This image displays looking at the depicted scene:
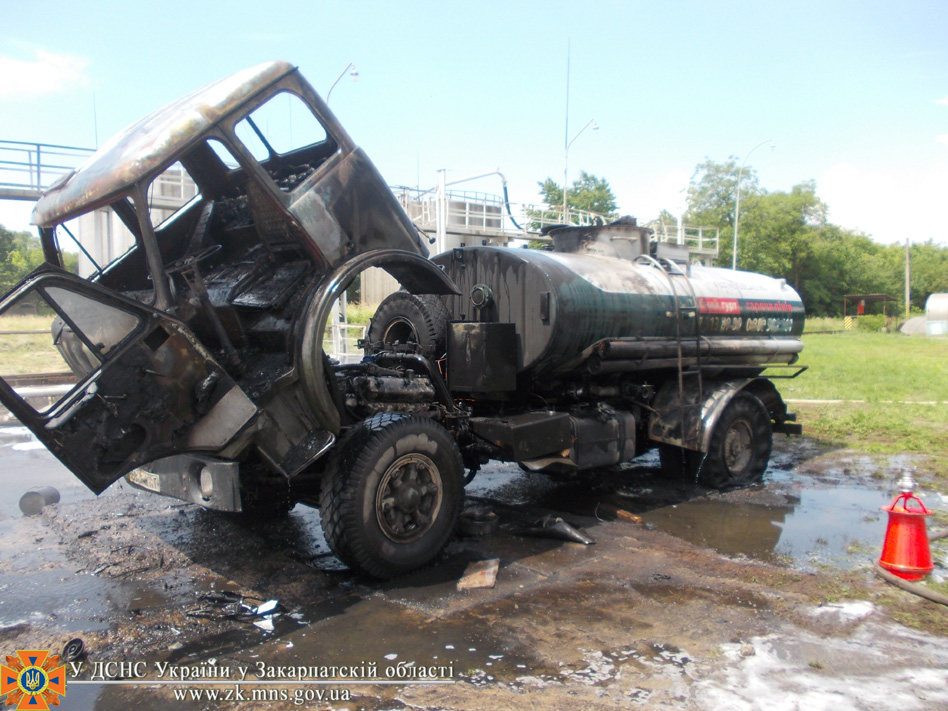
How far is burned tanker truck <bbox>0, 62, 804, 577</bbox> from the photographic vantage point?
4.03 meters

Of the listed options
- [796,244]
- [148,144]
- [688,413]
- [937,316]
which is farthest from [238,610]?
[796,244]

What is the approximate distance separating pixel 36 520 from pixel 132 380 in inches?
118

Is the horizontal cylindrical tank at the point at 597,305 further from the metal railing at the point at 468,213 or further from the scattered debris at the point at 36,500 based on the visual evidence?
the metal railing at the point at 468,213

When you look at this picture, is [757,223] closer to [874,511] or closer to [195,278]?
[874,511]

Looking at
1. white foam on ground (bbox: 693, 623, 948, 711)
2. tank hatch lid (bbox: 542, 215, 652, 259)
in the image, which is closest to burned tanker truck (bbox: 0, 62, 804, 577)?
tank hatch lid (bbox: 542, 215, 652, 259)

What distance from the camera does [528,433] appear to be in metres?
5.93

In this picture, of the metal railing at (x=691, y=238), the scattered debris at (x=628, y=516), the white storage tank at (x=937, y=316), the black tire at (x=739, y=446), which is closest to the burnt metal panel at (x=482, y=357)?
the scattered debris at (x=628, y=516)

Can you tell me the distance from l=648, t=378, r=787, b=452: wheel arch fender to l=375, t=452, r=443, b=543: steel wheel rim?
3.21 metres

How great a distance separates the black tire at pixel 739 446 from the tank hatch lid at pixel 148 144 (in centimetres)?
537

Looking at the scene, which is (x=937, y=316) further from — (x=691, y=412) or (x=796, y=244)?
(x=691, y=412)

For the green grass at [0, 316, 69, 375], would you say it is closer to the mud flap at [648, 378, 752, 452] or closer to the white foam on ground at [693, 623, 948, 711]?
the mud flap at [648, 378, 752, 452]

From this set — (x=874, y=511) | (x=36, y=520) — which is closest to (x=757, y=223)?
(x=874, y=511)

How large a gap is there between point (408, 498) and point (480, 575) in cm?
69

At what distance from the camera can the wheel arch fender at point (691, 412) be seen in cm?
730
